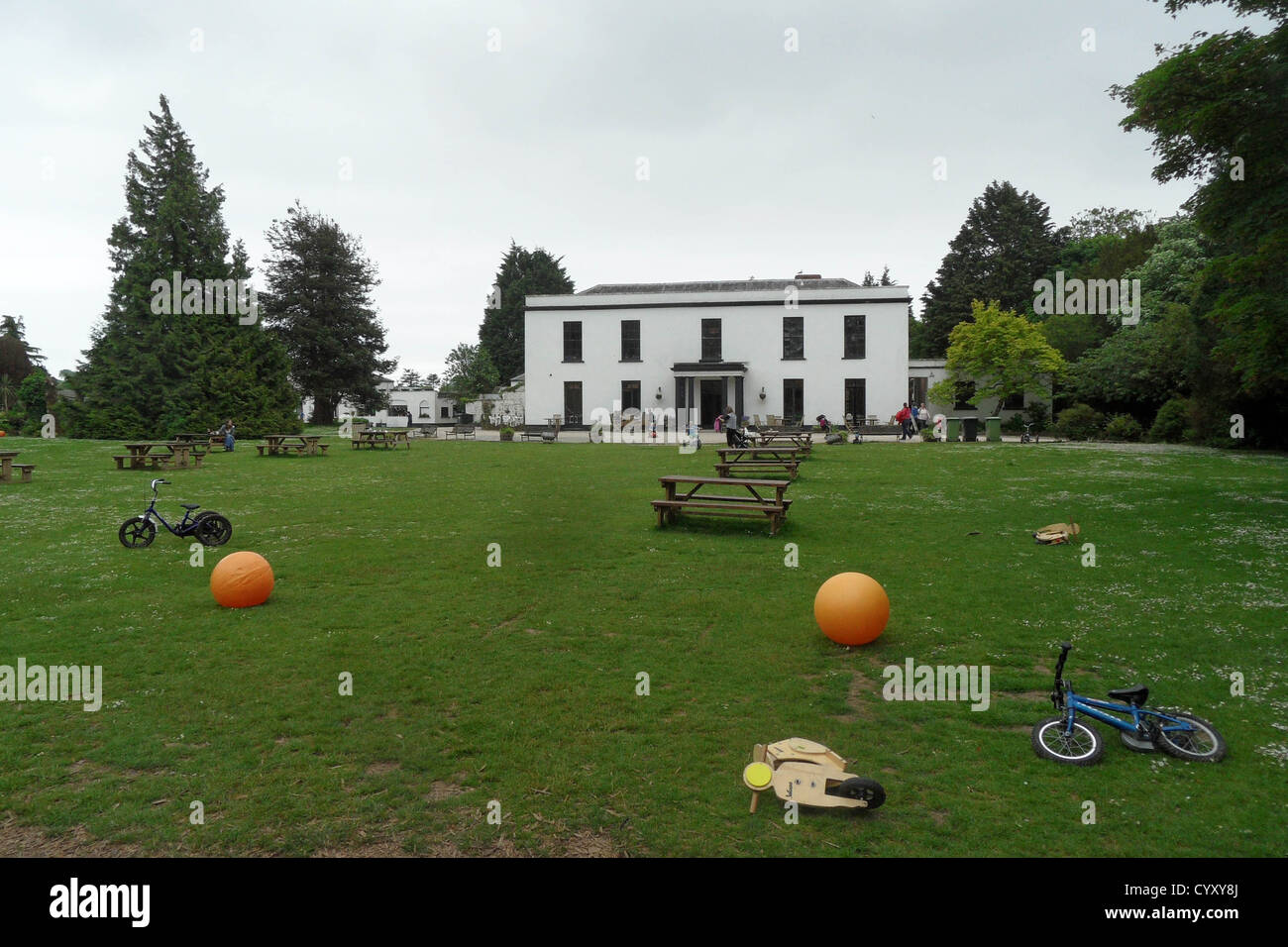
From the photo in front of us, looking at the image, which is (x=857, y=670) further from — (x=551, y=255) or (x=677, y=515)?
(x=551, y=255)

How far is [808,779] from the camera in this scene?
4516 millimetres

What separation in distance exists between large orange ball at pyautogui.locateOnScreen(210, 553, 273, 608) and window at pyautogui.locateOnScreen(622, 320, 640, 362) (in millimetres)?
42612

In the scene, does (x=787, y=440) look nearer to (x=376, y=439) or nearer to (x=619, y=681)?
(x=376, y=439)

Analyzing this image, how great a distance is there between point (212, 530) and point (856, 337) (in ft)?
139

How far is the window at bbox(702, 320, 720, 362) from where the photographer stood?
49.6 m

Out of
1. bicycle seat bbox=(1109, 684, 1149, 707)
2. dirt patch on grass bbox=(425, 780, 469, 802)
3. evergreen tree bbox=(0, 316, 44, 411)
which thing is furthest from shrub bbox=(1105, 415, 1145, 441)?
evergreen tree bbox=(0, 316, 44, 411)

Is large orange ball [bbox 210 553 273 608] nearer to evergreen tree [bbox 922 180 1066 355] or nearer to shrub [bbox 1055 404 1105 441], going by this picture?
shrub [bbox 1055 404 1105 441]

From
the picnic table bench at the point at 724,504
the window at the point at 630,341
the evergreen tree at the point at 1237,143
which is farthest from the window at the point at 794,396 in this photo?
the picnic table bench at the point at 724,504

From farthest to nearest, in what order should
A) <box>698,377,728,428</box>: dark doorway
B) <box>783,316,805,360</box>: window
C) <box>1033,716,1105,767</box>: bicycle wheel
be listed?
1. <box>698,377,728,428</box>: dark doorway
2. <box>783,316,805,360</box>: window
3. <box>1033,716,1105,767</box>: bicycle wheel

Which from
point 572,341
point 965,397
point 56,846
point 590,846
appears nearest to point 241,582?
point 56,846

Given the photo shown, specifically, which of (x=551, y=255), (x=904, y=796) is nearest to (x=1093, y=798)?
(x=904, y=796)

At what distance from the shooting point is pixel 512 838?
→ 421 cm

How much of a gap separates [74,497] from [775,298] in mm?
39994

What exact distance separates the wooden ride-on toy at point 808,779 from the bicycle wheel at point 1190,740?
2365 mm
